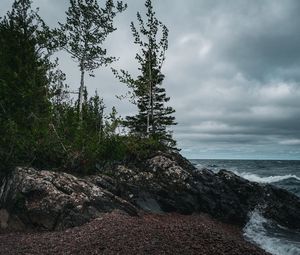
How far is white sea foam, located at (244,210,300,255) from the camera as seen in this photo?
17.0m

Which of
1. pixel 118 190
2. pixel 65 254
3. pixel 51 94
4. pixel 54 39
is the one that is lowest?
pixel 65 254

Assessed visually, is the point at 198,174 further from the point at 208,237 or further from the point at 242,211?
the point at 208,237

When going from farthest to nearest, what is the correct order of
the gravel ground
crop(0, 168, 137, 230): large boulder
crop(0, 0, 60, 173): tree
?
crop(0, 0, 60, 173): tree → crop(0, 168, 137, 230): large boulder → the gravel ground

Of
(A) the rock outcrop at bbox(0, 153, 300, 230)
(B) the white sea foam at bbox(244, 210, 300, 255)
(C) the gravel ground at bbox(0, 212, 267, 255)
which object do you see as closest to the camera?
(C) the gravel ground at bbox(0, 212, 267, 255)

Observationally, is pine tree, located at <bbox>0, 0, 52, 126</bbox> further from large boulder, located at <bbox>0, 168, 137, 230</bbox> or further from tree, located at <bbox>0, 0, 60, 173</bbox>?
large boulder, located at <bbox>0, 168, 137, 230</bbox>

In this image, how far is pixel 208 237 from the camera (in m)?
12.4

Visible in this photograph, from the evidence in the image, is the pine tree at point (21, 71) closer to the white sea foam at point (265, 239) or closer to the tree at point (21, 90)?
the tree at point (21, 90)

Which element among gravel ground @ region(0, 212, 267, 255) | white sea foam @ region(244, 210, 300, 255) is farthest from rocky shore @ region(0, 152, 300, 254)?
white sea foam @ region(244, 210, 300, 255)

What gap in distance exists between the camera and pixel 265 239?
764 inches

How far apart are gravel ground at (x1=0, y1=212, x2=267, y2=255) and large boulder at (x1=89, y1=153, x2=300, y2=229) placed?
21.3 feet

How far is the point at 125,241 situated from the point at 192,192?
1160 cm

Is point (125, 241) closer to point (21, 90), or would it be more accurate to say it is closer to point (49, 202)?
point (49, 202)

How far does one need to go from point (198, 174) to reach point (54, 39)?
1986 cm

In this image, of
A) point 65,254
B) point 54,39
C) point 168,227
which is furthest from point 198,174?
point 54,39
